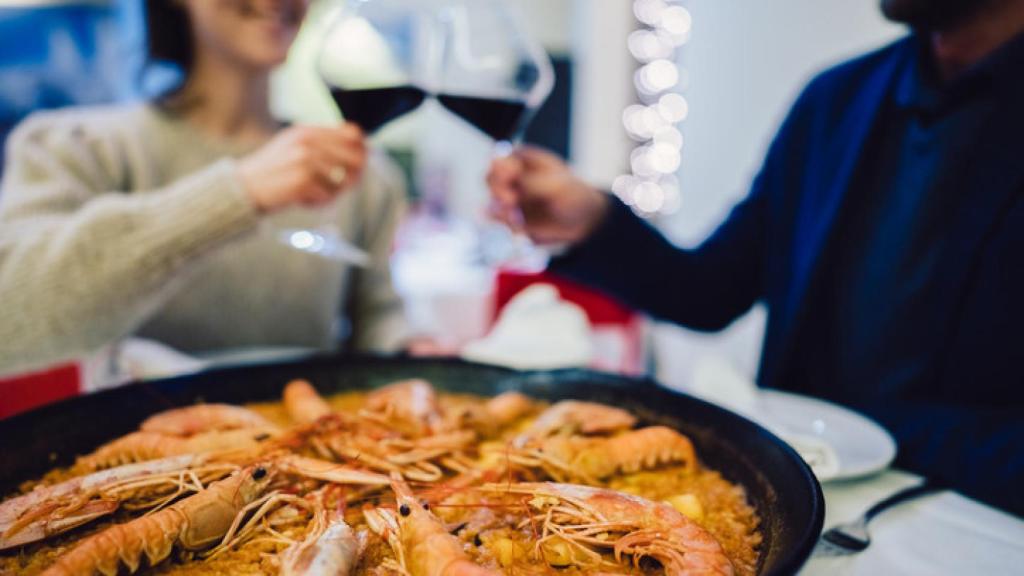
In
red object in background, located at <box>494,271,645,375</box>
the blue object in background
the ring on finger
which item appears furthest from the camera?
the blue object in background

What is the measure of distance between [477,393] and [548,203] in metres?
0.60

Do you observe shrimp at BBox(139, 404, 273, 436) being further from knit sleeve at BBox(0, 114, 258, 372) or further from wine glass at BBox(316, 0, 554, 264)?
wine glass at BBox(316, 0, 554, 264)

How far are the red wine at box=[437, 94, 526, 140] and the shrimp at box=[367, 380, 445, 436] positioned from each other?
0.56m

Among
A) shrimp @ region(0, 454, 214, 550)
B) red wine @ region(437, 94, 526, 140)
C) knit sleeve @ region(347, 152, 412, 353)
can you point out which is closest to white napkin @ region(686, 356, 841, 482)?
red wine @ region(437, 94, 526, 140)

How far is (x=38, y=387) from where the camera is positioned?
150 cm

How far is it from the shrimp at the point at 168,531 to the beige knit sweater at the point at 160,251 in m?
0.72

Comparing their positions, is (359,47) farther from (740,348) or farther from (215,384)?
(740,348)

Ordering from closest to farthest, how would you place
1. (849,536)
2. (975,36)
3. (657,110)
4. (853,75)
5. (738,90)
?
1. (849,536)
2. (975,36)
3. (853,75)
4. (738,90)
5. (657,110)

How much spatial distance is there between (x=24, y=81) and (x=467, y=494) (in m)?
6.49

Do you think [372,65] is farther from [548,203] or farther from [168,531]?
[168,531]

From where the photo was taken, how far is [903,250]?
1440mm

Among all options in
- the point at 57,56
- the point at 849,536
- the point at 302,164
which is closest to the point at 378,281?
the point at 302,164

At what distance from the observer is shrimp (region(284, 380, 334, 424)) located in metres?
0.98

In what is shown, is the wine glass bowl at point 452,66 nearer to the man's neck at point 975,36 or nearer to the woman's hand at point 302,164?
the woman's hand at point 302,164
